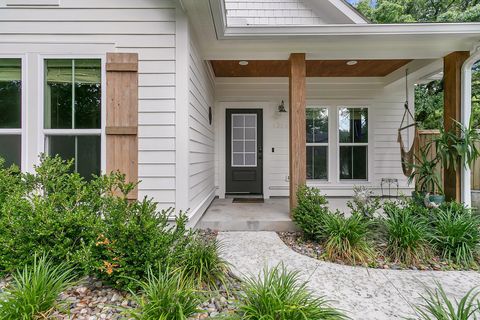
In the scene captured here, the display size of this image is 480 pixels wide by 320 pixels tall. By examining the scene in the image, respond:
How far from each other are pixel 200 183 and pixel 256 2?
4145mm

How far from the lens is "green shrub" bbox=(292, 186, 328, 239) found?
3.19m

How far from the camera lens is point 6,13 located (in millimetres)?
3004

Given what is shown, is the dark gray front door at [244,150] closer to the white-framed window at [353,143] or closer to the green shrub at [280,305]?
the white-framed window at [353,143]

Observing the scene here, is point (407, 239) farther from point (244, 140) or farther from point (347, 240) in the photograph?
point (244, 140)

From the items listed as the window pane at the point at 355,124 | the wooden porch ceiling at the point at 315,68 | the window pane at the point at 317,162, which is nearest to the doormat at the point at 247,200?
the window pane at the point at 317,162

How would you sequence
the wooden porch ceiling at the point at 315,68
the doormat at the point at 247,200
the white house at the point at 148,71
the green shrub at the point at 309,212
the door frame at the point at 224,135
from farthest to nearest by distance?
the door frame at the point at 224,135, the doormat at the point at 247,200, the wooden porch ceiling at the point at 315,68, the green shrub at the point at 309,212, the white house at the point at 148,71

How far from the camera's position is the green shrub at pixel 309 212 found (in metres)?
3.19

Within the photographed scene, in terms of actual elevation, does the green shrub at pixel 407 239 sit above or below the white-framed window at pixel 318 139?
below

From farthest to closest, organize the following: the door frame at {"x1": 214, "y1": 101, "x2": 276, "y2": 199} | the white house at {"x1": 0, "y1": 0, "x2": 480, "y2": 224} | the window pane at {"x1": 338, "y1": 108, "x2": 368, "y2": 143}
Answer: the window pane at {"x1": 338, "y1": 108, "x2": 368, "y2": 143} → the door frame at {"x1": 214, "y1": 101, "x2": 276, "y2": 199} → the white house at {"x1": 0, "y1": 0, "x2": 480, "y2": 224}

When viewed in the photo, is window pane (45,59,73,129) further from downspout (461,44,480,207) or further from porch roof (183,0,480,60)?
downspout (461,44,480,207)

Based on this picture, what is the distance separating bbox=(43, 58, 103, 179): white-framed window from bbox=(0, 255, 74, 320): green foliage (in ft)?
4.46

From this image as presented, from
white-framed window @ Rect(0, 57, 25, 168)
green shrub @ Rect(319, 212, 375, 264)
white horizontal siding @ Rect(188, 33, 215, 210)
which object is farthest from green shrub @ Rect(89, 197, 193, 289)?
white-framed window @ Rect(0, 57, 25, 168)

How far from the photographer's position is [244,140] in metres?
5.80

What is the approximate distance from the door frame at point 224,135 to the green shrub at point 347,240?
272 cm
